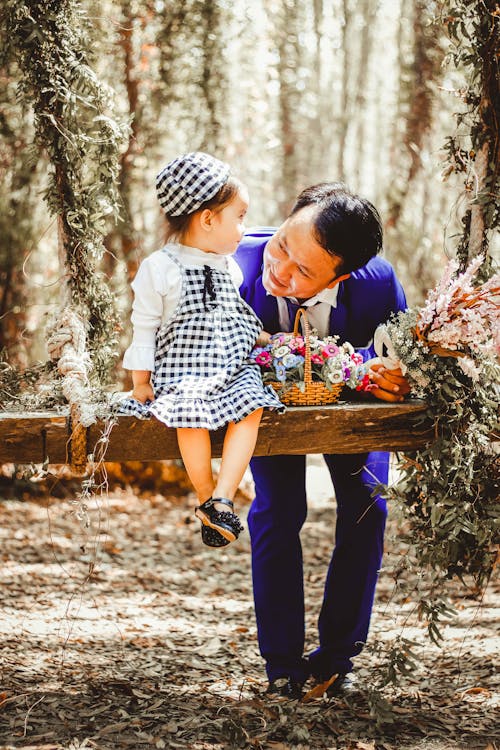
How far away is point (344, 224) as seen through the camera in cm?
266

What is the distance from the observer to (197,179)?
2.70 meters

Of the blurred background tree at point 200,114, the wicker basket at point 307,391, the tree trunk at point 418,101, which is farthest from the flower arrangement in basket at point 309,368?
the tree trunk at point 418,101

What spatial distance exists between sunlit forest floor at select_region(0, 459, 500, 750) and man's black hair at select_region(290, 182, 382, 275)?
866 millimetres

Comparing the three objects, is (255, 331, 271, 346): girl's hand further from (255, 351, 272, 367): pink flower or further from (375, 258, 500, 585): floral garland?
Answer: (375, 258, 500, 585): floral garland

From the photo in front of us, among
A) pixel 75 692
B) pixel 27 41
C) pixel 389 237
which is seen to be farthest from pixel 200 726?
pixel 389 237

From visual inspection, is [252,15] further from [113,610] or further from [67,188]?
[113,610]

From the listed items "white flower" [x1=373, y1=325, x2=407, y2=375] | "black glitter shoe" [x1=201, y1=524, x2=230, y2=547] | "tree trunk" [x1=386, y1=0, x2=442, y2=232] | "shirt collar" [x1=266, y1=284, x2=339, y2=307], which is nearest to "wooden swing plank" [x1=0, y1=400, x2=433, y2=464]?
"white flower" [x1=373, y1=325, x2=407, y2=375]

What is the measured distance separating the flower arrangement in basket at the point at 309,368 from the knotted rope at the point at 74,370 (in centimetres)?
56

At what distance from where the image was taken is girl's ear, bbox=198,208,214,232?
2.74 meters

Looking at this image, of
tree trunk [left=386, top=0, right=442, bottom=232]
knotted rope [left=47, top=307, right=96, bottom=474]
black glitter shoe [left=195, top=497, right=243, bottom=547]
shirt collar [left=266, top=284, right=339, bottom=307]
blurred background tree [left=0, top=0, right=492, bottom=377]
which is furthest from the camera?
tree trunk [left=386, top=0, right=442, bottom=232]

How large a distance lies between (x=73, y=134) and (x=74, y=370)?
767mm

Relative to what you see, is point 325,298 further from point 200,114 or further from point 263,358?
point 200,114

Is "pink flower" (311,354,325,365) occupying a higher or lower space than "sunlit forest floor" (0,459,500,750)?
higher

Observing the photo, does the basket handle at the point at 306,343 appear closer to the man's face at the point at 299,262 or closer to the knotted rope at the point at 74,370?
the man's face at the point at 299,262
